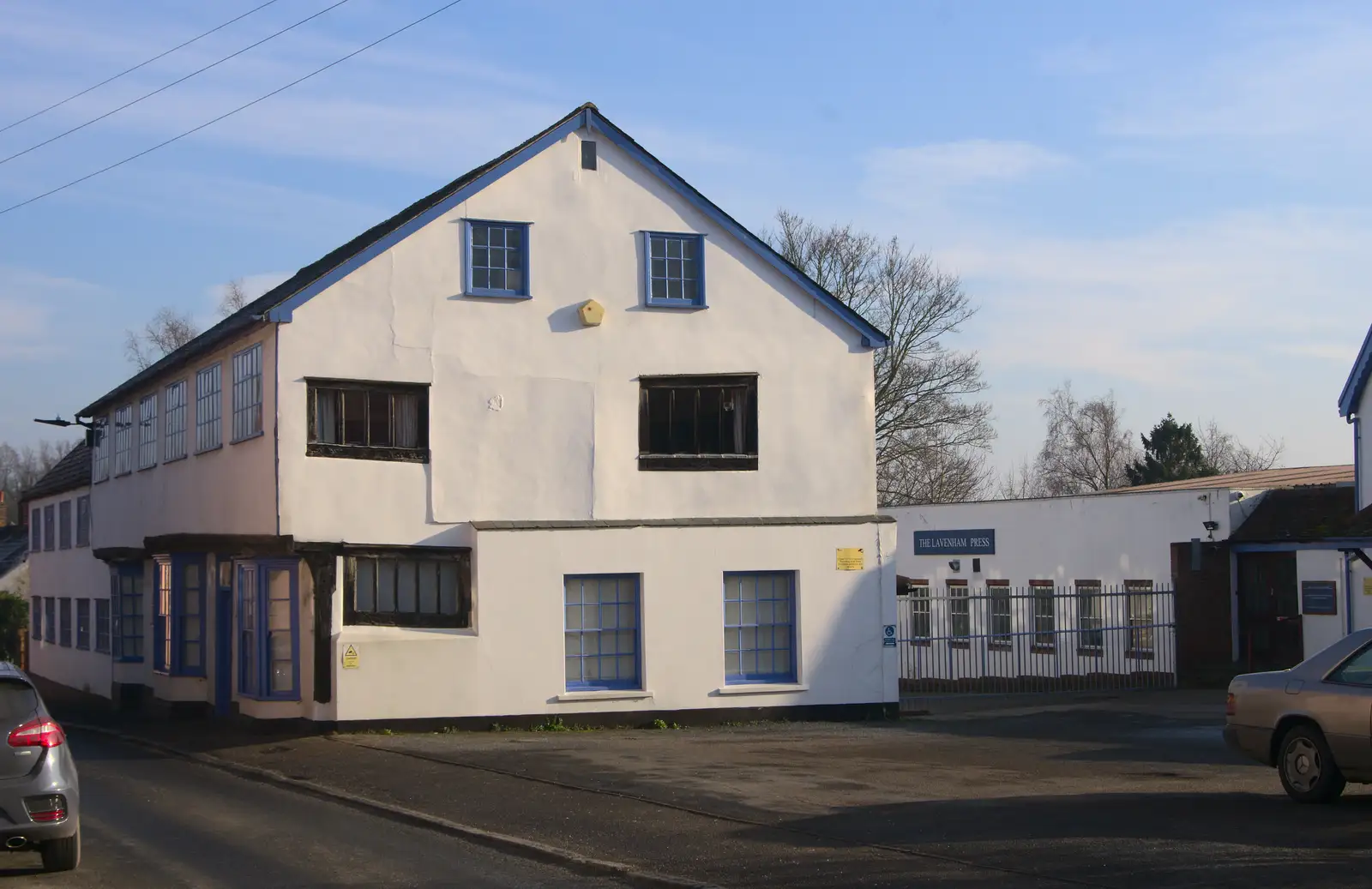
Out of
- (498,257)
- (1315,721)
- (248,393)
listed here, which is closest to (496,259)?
(498,257)

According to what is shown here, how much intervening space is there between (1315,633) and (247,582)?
18.9 meters

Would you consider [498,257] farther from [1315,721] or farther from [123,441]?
[1315,721]

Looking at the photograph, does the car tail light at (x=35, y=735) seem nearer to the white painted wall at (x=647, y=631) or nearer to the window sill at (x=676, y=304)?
the white painted wall at (x=647, y=631)

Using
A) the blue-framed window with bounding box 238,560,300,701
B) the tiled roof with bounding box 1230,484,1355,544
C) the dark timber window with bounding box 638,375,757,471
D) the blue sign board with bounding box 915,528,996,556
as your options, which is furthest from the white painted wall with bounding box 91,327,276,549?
the tiled roof with bounding box 1230,484,1355,544

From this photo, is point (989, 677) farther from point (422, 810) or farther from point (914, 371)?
point (422, 810)

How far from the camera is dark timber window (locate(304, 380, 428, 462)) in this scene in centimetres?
2142

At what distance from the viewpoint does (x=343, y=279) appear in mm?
21547

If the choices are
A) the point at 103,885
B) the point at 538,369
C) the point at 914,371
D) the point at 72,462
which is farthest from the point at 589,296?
the point at 914,371

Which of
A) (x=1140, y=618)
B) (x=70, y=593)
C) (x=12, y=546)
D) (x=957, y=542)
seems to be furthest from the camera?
(x=12, y=546)

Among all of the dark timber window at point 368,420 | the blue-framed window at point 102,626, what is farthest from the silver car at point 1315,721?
the blue-framed window at point 102,626

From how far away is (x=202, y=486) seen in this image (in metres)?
25.1

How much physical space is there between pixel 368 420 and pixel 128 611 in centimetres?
1166

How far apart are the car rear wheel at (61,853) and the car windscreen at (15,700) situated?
3.10ft

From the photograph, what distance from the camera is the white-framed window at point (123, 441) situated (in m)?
30.7
